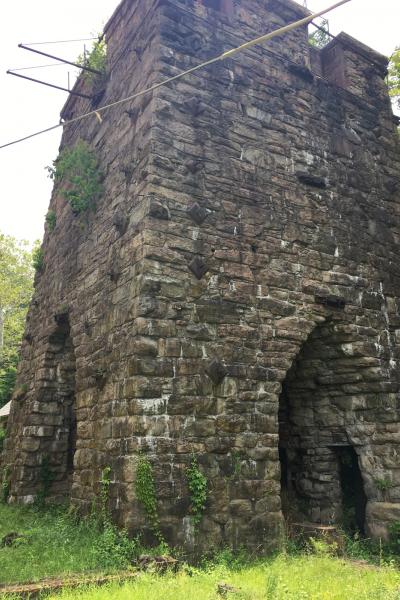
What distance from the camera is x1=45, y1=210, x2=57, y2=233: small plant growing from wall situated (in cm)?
1019

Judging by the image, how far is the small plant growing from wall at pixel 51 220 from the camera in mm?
10188

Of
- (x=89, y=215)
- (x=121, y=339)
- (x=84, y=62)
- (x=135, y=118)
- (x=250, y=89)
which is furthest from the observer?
(x=84, y=62)

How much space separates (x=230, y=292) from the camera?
607cm

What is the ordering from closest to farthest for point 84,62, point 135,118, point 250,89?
point 135,118, point 250,89, point 84,62

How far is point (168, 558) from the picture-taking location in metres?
4.50

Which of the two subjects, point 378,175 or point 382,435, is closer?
point 382,435

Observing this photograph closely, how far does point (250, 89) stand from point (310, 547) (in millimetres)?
6012

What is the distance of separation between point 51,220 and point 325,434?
665 cm

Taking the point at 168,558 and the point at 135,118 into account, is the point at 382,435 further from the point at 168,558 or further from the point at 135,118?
the point at 135,118

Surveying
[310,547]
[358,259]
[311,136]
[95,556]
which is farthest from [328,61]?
[95,556]

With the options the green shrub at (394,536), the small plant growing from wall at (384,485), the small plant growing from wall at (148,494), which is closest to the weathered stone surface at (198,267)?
the small plant growing from wall at (148,494)

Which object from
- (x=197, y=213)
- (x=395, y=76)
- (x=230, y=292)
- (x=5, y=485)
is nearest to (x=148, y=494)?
(x=230, y=292)

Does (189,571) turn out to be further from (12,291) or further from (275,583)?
(12,291)

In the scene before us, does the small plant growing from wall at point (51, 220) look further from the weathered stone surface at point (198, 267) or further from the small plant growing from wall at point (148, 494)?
the small plant growing from wall at point (148, 494)
